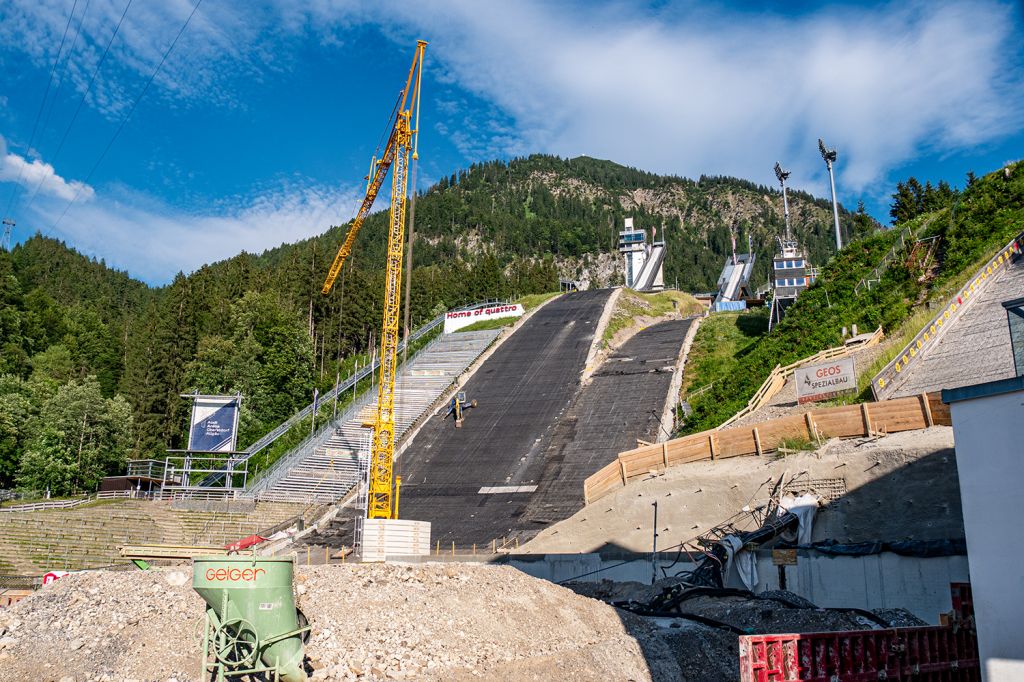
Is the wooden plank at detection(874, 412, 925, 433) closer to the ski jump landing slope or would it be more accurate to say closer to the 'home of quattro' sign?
the ski jump landing slope

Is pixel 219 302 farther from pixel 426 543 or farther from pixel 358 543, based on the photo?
pixel 426 543

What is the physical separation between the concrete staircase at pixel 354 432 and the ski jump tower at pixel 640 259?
42545mm

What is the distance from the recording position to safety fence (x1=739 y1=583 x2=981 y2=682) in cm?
1295

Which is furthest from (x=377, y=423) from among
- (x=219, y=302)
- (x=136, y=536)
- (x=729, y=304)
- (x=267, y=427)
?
(x=729, y=304)

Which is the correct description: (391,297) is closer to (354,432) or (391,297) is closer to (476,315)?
(354,432)

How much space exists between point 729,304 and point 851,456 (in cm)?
5794

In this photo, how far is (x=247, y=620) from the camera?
15.0 meters

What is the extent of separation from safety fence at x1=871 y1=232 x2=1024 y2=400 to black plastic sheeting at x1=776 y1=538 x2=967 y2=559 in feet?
41.9

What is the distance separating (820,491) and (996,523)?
44.3 ft

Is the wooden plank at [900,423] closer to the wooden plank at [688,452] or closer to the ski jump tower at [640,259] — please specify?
the wooden plank at [688,452]

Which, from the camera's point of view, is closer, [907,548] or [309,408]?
[907,548]

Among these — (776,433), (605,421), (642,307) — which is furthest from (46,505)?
(642,307)

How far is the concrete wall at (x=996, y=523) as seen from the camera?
12133mm

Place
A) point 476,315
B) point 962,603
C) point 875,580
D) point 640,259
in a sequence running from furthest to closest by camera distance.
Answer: point 640,259, point 476,315, point 875,580, point 962,603
